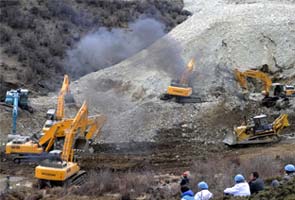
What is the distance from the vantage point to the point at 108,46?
115 ft

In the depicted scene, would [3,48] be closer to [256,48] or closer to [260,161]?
[256,48]

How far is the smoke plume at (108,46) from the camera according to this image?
33.2 m

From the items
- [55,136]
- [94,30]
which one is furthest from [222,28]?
[55,136]

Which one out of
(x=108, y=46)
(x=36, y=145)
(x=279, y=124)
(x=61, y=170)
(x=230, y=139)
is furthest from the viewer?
(x=108, y=46)

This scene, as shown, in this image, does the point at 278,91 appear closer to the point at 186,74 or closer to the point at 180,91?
the point at 186,74

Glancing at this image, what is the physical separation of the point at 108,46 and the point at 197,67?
8769mm

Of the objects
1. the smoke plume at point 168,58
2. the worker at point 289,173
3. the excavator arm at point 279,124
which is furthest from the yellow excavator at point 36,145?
the smoke plume at point 168,58

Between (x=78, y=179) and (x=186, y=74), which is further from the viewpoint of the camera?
(x=186, y=74)

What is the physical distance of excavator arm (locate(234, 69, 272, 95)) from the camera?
25.2m

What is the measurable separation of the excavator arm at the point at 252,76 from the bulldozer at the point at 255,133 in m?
3.39

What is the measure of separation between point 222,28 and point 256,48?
2.13m

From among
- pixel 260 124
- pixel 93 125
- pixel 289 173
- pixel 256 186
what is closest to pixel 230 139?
pixel 260 124

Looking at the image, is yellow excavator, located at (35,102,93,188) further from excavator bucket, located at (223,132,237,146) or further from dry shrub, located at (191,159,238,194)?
excavator bucket, located at (223,132,237,146)

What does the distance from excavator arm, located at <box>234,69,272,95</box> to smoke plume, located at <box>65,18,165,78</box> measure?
8.33 m
